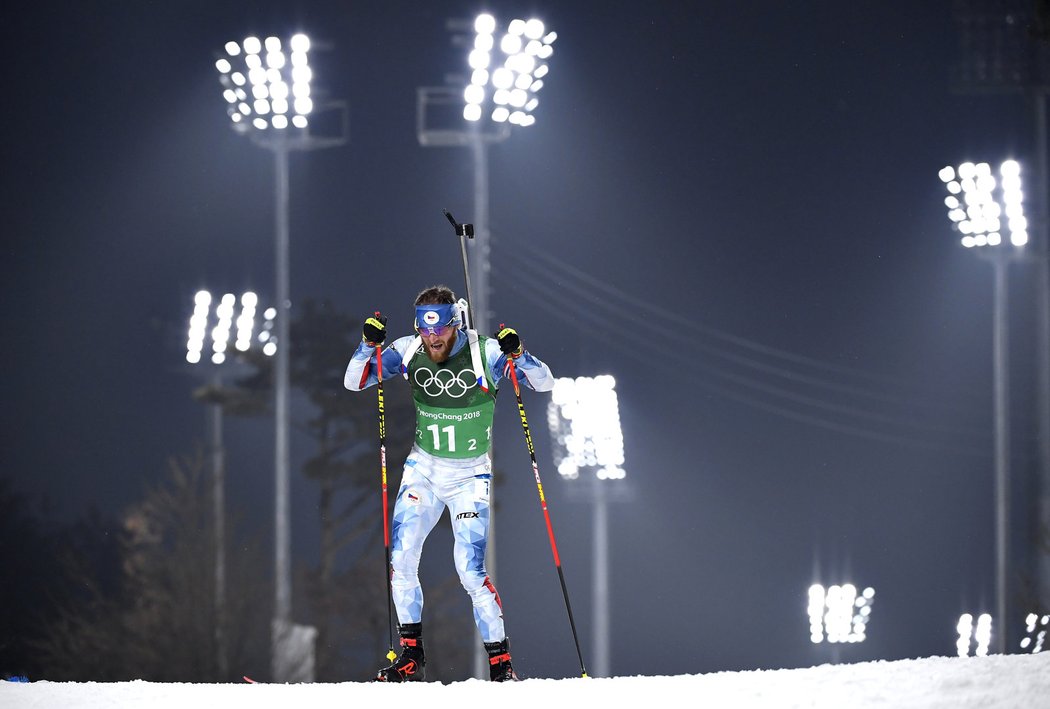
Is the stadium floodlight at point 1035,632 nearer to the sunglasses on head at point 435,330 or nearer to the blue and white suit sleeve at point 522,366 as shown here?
the blue and white suit sleeve at point 522,366

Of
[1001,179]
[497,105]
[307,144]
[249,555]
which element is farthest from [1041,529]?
[249,555]

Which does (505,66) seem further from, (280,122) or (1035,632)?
(1035,632)

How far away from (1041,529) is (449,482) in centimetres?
1290

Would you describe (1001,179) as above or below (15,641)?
above

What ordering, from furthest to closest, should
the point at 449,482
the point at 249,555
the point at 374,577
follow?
the point at 374,577 < the point at 249,555 < the point at 449,482

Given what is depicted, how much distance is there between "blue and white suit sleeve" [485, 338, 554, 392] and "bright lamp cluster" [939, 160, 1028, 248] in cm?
1418

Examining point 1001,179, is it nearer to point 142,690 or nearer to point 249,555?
point 249,555

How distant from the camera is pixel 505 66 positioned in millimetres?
15180

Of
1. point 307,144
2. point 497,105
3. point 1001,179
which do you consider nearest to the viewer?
point 497,105

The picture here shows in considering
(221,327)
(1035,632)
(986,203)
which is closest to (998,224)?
(986,203)

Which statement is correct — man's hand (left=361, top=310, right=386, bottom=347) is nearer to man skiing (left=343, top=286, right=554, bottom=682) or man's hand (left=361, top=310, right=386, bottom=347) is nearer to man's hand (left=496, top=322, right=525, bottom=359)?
man skiing (left=343, top=286, right=554, bottom=682)

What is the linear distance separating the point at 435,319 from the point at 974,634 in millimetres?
19259

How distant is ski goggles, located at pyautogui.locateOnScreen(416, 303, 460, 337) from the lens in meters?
7.39

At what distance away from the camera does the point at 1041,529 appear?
1819 cm
